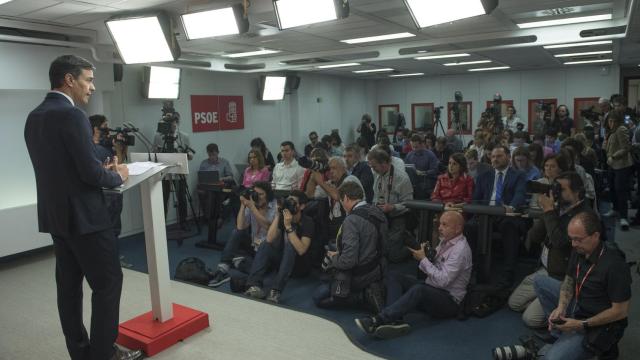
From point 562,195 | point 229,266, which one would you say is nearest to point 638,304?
point 562,195

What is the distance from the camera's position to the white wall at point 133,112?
4898mm

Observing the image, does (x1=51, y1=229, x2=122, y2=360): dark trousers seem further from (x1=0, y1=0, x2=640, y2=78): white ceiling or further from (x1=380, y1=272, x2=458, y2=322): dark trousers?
(x1=0, y1=0, x2=640, y2=78): white ceiling

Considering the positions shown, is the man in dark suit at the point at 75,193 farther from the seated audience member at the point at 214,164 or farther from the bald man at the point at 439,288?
the seated audience member at the point at 214,164

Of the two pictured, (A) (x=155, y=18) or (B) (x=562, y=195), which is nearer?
(B) (x=562, y=195)

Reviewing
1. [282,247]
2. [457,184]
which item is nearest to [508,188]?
[457,184]

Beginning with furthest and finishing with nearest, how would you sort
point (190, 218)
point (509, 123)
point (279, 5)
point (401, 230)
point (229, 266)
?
point (509, 123), point (190, 218), point (401, 230), point (229, 266), point (279, 5)

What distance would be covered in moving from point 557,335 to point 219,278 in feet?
9.52

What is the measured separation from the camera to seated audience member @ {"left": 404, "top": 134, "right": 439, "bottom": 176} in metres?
6.64

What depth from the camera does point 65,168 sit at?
6.79 feet

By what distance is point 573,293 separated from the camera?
9.11 feet

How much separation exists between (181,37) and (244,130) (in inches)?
129

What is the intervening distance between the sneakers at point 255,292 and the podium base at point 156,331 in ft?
3.48

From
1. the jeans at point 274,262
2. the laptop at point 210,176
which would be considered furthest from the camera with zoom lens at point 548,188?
the laptop at point 210,176

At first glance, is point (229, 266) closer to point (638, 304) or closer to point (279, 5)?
point (279, 5)
